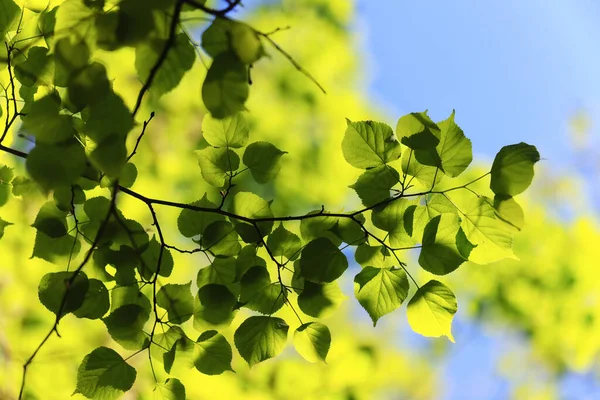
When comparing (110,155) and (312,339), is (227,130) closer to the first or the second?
(110,155)

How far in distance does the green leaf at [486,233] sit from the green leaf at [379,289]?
0.10 m

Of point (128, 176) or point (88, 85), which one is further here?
point (128, 176)

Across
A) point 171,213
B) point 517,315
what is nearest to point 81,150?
point 171,213

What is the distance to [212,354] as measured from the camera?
2.33ft

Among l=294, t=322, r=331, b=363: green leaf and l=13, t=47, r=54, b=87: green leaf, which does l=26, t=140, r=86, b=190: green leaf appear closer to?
l=13, t=47, r=54, b=87: green leaf

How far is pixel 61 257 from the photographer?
0.74 m

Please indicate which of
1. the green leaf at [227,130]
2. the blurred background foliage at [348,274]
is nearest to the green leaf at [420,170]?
the green leaf at [227,130]

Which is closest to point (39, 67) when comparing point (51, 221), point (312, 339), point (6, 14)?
point (6, 14)

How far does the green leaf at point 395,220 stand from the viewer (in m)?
0.69

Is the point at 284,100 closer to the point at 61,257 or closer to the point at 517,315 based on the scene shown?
the point at 517,315

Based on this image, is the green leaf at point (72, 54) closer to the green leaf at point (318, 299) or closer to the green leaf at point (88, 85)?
the green leaf at point (88, 85)

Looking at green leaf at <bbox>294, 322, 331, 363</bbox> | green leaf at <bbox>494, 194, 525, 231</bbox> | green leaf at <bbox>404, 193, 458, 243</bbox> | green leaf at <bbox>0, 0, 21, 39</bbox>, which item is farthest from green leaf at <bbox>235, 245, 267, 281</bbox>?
green leaf at <bbox>0, 0, 21, 39</bbox>

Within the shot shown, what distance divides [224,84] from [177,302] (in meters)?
0.35

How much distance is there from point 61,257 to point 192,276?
2.79 meters
